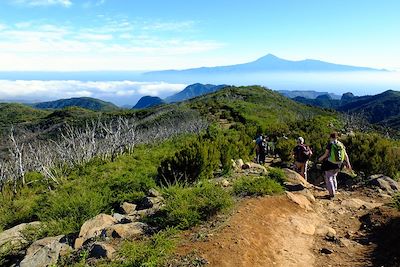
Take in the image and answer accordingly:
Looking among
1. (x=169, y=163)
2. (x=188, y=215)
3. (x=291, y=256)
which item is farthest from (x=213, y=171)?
(x=291, y=256)

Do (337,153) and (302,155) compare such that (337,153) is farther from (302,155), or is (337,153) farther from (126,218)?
(126,218)

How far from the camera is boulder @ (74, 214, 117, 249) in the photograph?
8023 millimetres

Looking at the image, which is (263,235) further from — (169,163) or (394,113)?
(394,113)

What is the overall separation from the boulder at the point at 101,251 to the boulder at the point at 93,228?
0.74m

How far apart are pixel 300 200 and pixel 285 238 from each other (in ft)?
8.34

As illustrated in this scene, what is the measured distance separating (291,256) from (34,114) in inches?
6902

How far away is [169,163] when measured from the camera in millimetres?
14312

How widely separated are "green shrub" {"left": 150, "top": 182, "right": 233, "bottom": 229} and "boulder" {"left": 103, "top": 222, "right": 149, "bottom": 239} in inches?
12.3

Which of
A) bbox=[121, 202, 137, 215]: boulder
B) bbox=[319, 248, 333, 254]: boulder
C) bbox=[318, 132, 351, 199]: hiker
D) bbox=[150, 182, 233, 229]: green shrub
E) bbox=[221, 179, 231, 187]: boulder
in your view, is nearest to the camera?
bbox=[319, 248, 333, 254]: boulder

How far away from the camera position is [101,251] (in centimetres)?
705

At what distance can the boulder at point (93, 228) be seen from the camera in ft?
26.3

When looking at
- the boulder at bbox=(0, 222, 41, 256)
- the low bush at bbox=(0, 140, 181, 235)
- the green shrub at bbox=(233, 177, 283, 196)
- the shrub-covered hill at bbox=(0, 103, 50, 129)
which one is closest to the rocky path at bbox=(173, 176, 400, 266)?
the green shrub at bbox=(233, 177, 283, 196)

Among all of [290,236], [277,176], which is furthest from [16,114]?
[290,236]

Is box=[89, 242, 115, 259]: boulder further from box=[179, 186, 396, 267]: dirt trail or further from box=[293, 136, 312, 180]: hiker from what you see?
box=[293, 136, 312, 180]: hiker
